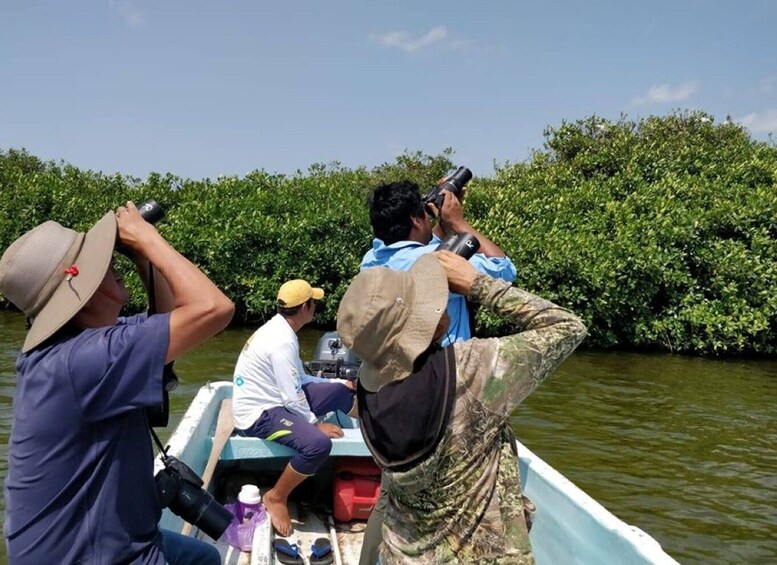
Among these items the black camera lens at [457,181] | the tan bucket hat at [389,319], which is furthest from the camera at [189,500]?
the black camera lens at [457,181]

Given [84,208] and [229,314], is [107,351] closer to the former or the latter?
[229,314]

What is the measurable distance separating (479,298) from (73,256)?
44.4 inches

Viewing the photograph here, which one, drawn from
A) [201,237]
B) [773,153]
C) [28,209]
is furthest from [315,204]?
[773,153]

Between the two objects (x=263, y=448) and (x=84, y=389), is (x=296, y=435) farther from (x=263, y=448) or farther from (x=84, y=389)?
(x=84, y=389)

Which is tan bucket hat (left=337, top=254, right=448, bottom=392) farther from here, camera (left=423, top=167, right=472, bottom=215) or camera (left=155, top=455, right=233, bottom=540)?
camera (left=423, top=167, right=472, bottom=215)

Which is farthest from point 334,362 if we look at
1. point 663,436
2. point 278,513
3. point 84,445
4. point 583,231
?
point 583,231

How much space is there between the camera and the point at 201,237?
14.6 m

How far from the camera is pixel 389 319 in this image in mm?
1865

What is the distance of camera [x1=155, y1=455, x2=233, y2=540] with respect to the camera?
2.44 meters

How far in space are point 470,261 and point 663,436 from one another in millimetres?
6926

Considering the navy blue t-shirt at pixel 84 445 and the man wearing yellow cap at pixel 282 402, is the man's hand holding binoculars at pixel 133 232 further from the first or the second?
the man wearing yellow cap at pixel 282 402

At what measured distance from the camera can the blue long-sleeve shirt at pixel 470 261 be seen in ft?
9.63

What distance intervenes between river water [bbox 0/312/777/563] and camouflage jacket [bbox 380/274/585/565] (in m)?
→ 4.50

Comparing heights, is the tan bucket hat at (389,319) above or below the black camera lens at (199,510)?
above
